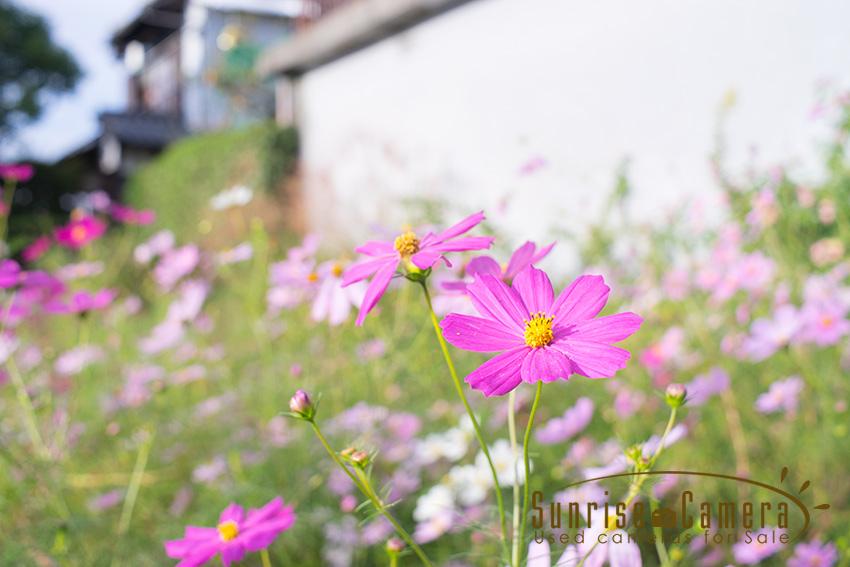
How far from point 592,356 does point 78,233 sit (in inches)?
63.3

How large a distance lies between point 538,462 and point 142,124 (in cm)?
1321

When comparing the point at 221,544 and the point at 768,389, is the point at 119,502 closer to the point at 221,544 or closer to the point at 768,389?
the point at 221,544

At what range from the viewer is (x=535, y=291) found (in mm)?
517

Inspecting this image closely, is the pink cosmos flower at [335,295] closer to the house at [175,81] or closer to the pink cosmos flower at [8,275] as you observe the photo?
the pink cosmos flower at [8,275]

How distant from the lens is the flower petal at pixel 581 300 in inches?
19.5

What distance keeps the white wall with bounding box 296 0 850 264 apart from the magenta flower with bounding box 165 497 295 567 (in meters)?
0.94

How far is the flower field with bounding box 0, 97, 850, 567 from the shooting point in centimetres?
60

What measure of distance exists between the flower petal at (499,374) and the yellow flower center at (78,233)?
5.04 feet

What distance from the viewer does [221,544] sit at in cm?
63

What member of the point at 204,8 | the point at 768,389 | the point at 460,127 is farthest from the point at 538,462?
the point at 204,8

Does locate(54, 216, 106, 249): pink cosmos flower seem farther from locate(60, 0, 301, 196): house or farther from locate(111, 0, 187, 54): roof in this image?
locate(111, 0, 187, 54): roof

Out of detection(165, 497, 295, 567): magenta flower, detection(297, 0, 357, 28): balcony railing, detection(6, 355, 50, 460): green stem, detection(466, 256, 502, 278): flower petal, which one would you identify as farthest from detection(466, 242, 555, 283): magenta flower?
detection(297, 0, 357, 28): balcony railing

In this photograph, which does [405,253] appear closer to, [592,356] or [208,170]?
[592,356]

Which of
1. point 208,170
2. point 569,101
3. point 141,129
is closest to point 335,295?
point 569,101
